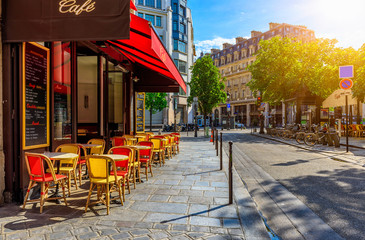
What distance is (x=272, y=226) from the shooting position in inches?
143

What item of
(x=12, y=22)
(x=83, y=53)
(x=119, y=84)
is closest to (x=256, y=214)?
(x=12, y=22)

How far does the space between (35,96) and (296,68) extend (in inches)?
932

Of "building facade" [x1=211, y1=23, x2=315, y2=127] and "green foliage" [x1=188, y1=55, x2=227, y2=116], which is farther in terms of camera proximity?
"building facade" [x1=211, y1=23, x2=315, y2=127]

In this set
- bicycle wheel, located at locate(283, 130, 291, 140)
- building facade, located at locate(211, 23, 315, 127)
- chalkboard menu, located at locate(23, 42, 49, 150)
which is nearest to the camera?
chalkboard menu, located at locate(23, 42, 49, 150)

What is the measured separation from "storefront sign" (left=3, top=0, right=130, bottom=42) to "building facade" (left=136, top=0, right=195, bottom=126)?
112 ft

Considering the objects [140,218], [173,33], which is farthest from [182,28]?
[140,218]

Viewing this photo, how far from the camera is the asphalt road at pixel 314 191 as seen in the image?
3592mm

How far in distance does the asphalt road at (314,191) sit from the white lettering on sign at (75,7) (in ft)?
14.6

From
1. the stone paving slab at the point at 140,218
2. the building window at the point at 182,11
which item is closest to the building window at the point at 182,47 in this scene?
the building window at the point at 182,11

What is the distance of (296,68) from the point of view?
23.7 meters

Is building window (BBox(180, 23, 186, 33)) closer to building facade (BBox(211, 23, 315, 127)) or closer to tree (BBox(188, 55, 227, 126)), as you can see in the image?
building facade (BBox(211, 23, 315, 127))

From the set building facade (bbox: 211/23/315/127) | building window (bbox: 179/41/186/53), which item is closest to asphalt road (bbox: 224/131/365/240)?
building window (bbox: 179/41/186/53)

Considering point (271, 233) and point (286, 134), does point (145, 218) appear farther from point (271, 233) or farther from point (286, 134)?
point (286, 134)

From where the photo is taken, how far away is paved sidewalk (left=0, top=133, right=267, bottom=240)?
3176mm
